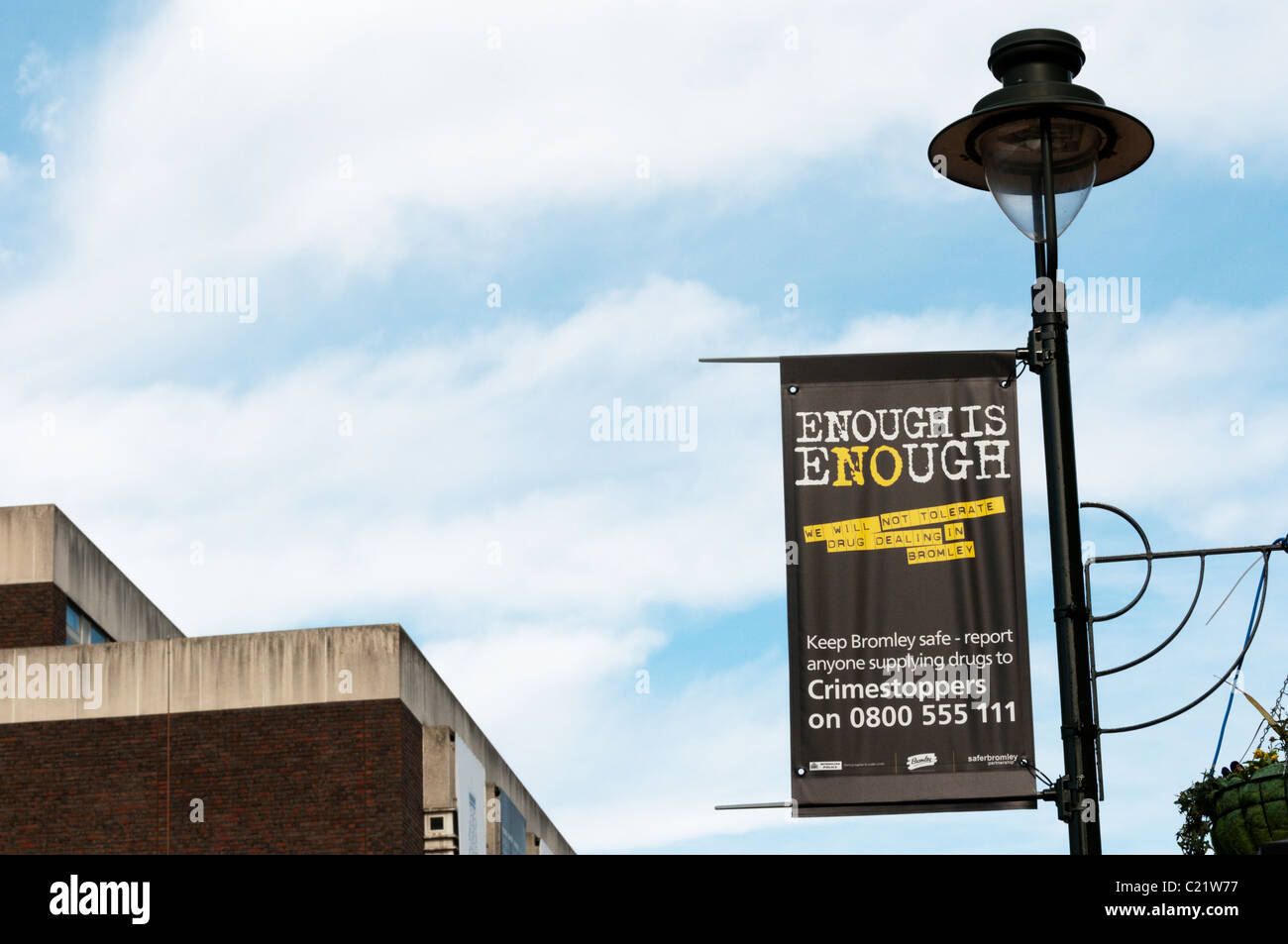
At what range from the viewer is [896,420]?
8.52 metres

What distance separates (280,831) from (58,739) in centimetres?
515

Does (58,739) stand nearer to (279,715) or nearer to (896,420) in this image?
(279,715)

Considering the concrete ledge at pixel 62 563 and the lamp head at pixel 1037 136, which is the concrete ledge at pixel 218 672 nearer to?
the concrete ledge at pixel 62 563

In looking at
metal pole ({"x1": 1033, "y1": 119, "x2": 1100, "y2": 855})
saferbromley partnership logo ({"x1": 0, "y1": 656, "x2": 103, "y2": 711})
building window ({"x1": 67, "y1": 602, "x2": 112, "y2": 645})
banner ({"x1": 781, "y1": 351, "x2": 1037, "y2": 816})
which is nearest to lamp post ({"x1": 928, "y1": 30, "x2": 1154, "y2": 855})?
metal pole ({"x1": 1033, "y1": 119, "x2": 1100, "y2": 855})

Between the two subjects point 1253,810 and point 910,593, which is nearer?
point 910,593

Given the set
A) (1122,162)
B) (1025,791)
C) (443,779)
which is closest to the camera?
(1025,791)

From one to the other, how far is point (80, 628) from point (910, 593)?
1359 inches

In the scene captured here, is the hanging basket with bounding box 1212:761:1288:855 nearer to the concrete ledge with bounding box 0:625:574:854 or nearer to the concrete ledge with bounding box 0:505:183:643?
the concrete ledge with bounding box 0:625:574:854

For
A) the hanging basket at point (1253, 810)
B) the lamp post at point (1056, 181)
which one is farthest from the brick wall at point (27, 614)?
the hanging basket at point (1253, 810)

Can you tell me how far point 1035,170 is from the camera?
8.72 metres

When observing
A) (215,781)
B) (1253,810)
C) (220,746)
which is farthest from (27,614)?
(1253,810)
